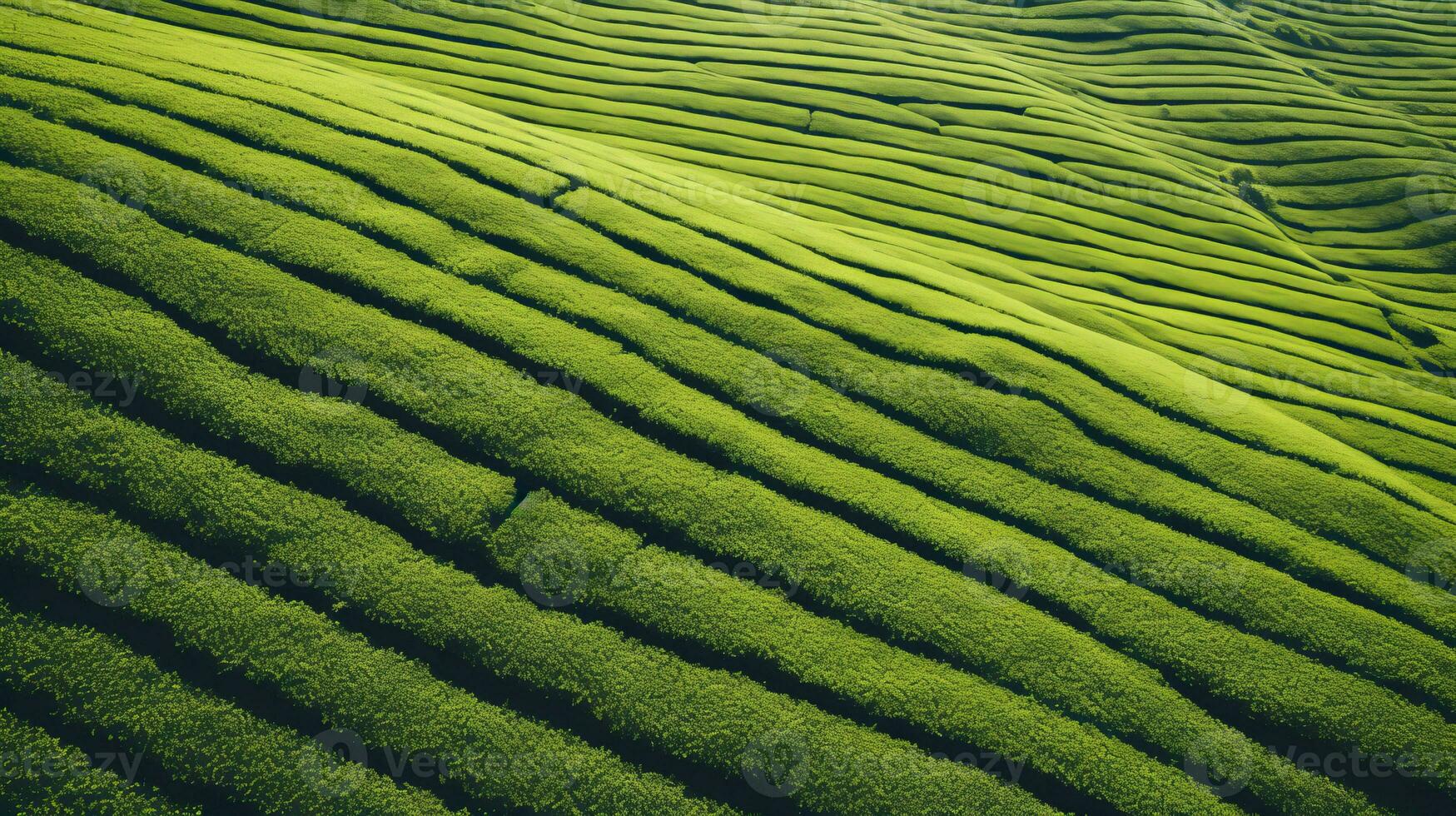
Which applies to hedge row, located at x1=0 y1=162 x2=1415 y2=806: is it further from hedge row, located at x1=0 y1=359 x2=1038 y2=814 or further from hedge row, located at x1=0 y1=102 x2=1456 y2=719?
hedge row, located at x1=0 y1=359 x2=1038 y2=814

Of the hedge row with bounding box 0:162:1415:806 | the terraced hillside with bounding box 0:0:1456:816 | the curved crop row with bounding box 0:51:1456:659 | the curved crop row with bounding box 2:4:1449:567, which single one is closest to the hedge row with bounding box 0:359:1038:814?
the terraced hillside with bounding box 0:0:1456:816

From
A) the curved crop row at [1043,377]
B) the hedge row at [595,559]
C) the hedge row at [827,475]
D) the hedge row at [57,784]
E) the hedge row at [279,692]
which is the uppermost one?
the curved crop row at [1043,377]

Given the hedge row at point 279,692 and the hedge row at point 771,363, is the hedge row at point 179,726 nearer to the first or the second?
the hedge row at point 279,692

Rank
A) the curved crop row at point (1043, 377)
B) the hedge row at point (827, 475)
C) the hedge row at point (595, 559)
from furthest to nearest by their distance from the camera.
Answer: the curved crop row at point (1043, 377) < the hedge row at point (827, 475) < the hedge row at point (595, 559)

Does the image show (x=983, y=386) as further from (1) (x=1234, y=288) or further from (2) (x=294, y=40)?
(2) (x=294, y=40)

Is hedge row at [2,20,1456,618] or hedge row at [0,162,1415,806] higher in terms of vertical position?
hedge row at [2,20,1456,618]

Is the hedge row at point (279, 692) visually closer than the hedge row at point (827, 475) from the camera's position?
Yes

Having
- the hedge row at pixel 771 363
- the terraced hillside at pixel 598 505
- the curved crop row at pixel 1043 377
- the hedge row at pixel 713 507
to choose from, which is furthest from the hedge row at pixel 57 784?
the curved crop row at pixel 1043 377

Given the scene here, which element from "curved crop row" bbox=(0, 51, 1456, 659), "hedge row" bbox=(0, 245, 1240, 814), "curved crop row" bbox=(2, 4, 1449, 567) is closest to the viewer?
"hedge row" bbox=(0, 245, 1240, 814)
